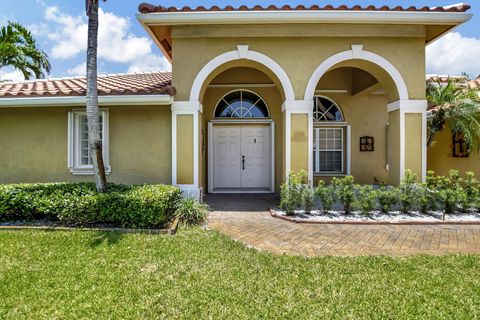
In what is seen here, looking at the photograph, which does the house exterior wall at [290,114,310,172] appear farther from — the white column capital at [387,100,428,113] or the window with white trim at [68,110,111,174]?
the window with white trim at [68,110,111,174]

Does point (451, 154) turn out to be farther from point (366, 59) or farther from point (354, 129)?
point (366, 59)

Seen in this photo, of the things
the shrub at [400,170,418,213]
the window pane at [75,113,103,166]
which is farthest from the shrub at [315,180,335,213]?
the window pane at [75,113,103,166]

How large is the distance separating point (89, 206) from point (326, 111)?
9562mm

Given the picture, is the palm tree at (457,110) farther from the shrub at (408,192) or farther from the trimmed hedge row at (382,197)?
the shrub at (408,192)

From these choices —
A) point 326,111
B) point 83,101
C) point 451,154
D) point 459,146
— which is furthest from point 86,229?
point 459,146

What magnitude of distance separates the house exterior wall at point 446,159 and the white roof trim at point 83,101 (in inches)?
405

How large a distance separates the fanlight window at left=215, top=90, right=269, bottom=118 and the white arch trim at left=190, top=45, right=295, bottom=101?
3073 millimetres

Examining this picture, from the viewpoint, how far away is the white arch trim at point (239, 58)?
8.06m

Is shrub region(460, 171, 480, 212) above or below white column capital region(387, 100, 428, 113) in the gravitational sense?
below

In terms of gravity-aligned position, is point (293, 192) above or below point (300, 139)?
below

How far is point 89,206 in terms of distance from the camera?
5965 millimetres

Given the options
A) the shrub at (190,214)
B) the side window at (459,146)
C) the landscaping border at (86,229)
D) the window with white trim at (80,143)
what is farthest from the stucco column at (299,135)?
the side window at (459,146)

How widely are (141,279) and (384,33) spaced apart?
29.2 feet

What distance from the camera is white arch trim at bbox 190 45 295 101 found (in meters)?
8.06
